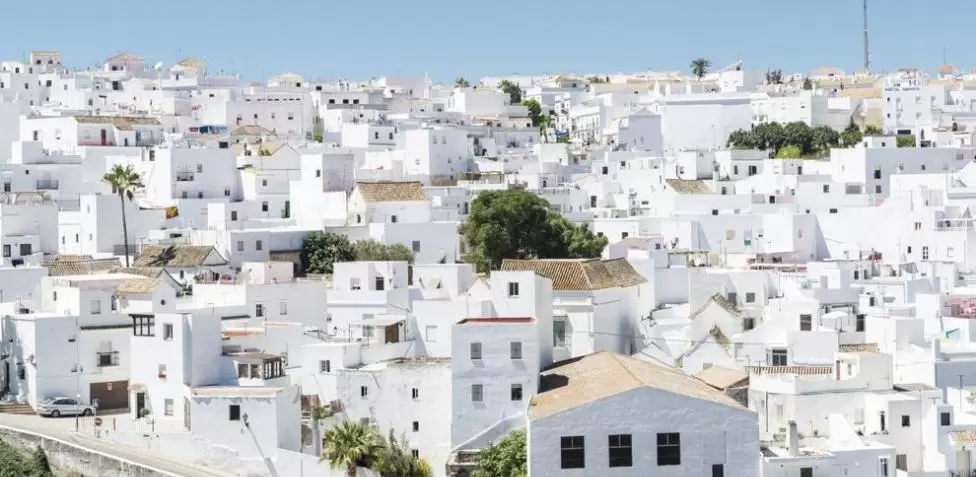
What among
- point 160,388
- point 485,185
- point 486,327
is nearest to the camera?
point 486,327

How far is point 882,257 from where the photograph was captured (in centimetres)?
4338

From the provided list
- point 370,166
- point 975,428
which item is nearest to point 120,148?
point 370,166

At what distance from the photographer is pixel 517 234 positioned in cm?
3984

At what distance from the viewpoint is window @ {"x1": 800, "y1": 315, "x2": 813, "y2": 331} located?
30750mm

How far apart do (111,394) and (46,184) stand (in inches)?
720

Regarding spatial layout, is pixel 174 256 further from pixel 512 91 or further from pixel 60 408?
pixel 512 91

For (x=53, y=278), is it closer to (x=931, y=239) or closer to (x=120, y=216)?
(x=120, y=216)

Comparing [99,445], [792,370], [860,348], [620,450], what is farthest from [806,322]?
[99,445]

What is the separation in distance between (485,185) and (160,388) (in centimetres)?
2258

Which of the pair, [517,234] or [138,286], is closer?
[138,286]

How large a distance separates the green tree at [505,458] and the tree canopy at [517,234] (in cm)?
1429

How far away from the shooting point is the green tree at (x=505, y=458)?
24.4 m

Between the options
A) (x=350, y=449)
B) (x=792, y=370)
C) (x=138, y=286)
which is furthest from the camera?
(x=138, y=286)

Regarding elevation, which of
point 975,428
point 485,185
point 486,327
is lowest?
point 975,428
